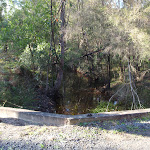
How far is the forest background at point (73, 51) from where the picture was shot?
943 centimetres

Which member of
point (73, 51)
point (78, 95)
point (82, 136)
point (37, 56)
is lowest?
point (82, 136)

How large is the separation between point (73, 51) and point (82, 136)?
10896mm

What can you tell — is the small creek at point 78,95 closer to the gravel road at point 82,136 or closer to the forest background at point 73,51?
the forest background at point 73,51

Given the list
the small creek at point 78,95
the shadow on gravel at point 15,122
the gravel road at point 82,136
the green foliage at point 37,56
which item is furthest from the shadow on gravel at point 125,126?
the green foliage at point 37,56

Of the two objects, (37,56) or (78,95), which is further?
(78,95)

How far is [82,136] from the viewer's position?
3826 millimetres

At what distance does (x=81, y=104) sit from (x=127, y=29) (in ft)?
18.0

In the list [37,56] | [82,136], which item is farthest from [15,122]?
[37,56]

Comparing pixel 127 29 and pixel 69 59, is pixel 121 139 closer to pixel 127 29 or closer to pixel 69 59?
pixel 127 29

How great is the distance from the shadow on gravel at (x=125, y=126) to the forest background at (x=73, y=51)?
416cm

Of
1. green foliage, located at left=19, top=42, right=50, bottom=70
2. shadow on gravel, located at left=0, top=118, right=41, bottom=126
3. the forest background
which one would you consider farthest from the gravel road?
green foliage, located at left=19, top=42, right=50, bottom=70

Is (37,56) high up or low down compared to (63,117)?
up

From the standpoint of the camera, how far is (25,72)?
13.2 meters

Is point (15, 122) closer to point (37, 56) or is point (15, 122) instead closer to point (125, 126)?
point (125, 126)
